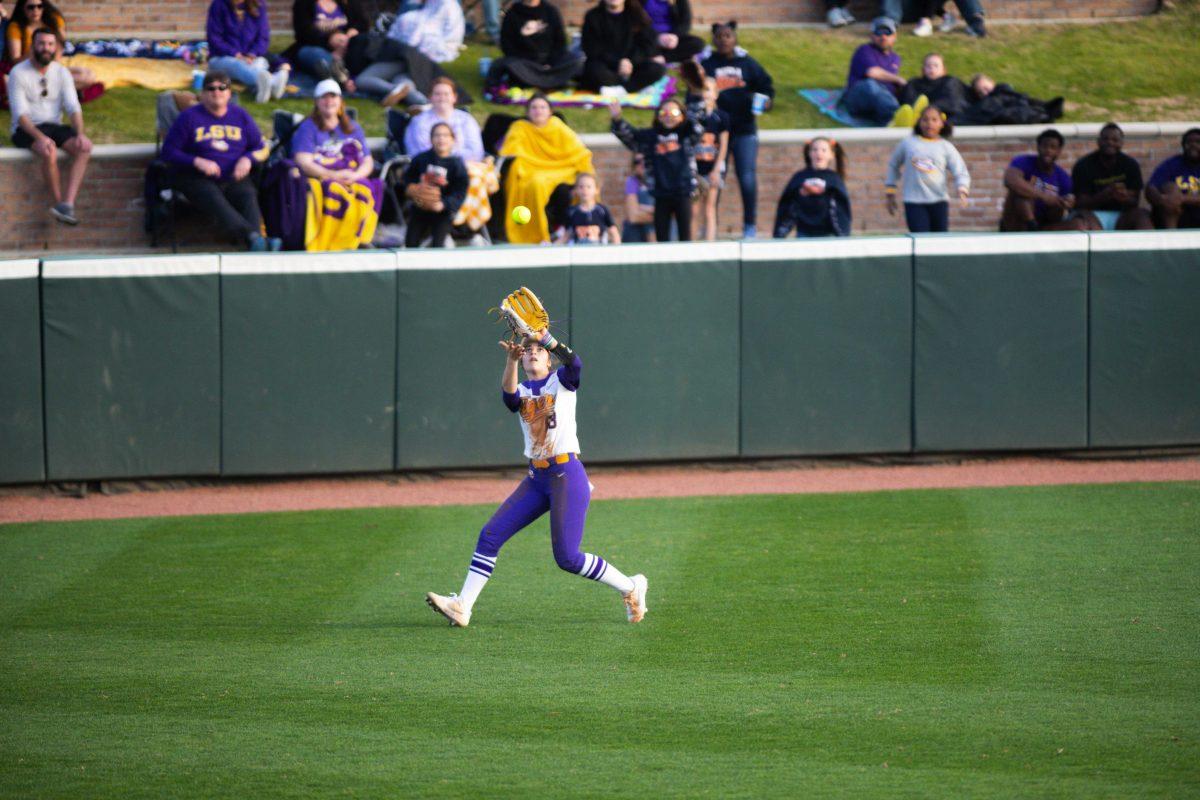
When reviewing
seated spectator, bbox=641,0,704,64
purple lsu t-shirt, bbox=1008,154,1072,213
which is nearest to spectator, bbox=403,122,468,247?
seated spectator, bbox=641,0,704,64

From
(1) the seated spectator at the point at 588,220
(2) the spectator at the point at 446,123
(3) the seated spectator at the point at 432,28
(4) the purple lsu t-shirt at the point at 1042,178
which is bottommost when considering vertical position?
(1) the seated spectator at the point at 588,220

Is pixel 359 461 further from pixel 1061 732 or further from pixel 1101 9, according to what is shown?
pixel 1101 9

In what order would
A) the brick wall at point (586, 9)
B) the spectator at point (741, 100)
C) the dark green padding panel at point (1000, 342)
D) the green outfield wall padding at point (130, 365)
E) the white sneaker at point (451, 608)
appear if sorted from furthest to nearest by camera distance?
1. the brick wall at point (586, 9)
2. the spectator at point (741, 100)
3. the dark green padding panel at point (1000, 342)
4. the green outfield wall padding at point (130, 365)
5. the white sneaker at point (451, 608)

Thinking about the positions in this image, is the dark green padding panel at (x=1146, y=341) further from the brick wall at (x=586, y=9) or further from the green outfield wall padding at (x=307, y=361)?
the brick wall at (x=586, y=9)

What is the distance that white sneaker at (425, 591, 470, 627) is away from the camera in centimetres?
775

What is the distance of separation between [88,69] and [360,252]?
597cm

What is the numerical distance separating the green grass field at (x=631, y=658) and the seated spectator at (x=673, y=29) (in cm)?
754

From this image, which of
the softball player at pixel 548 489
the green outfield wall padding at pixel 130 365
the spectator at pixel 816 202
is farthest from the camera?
the spectator at pixel 816 202

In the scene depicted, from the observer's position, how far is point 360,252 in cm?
1181

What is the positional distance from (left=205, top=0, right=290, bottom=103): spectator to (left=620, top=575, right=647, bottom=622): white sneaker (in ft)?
32.4

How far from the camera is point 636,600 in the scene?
25.6 feet

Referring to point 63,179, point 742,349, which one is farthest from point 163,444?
point 742,349

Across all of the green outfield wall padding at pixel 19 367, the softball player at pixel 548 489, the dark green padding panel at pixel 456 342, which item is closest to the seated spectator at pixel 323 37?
the dark green padding panel at pixel 456 342

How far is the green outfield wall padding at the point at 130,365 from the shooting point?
38.0 ft
